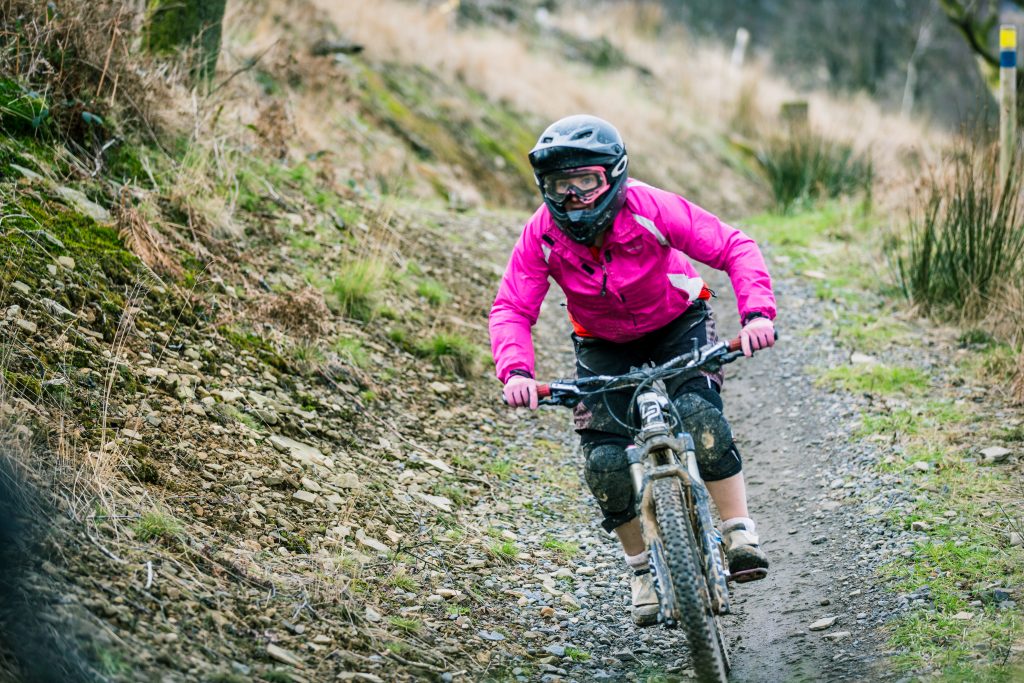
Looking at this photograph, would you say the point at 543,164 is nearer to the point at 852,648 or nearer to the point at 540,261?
the point at 540,261

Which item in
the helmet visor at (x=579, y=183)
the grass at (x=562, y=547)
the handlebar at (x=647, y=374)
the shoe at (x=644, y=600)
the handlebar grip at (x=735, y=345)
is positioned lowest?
the grass at (x=562, y=547)

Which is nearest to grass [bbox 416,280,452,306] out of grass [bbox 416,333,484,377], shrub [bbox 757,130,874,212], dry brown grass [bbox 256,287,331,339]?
grass [bbox 416,333,484,377]

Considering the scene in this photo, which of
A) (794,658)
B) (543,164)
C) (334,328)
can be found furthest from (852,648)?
(334,328)

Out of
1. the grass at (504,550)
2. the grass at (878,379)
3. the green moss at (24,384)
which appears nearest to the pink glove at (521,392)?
the grass at (504,550)

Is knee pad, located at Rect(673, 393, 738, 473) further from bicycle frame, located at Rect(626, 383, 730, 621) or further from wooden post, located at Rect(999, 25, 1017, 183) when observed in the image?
wooden post, located at Rect(999, 25, 1017, 183)

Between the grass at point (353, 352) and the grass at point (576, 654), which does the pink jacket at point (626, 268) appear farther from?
the grass at point (353, 352)

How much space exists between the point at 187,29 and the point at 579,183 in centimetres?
460

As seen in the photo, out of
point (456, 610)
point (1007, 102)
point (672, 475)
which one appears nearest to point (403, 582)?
point (456, 610)

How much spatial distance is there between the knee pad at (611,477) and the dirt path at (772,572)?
0.69 meters

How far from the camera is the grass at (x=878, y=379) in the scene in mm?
6527

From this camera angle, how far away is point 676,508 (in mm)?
3381

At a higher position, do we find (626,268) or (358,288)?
(626,268)

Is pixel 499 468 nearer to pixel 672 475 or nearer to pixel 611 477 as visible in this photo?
pixel 611 477

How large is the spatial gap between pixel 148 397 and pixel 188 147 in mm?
2506
